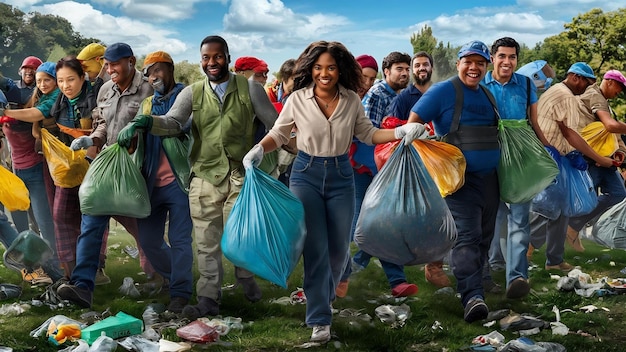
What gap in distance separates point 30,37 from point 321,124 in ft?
158

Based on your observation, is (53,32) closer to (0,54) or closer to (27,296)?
(0,54)

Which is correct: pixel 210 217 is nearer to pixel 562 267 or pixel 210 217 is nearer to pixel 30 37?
pixel 562 267

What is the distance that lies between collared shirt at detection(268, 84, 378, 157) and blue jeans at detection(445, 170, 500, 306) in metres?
0.90

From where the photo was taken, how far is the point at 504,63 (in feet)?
18.9

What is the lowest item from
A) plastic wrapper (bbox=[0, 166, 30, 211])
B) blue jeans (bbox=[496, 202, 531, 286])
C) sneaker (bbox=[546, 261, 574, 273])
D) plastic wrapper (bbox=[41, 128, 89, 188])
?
sneaker (bbox=[546, 261, 574, 273])

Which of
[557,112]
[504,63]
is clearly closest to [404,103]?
[504,63]

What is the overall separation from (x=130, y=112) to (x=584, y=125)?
390cm

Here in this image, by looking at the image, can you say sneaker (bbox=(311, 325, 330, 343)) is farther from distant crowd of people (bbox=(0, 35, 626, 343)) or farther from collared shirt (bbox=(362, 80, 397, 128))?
collared shirt (bbox=(362, 80, 397, 128))

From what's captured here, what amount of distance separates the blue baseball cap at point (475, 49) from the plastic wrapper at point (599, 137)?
2.39 m

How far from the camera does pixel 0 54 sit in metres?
44.6

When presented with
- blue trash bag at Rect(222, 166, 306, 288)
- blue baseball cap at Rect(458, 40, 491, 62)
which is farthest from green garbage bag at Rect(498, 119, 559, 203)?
blue trash bag at Rect(222, 166, 306, 288)

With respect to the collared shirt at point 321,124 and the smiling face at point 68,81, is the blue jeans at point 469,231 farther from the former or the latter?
the smiling face at point 68,81

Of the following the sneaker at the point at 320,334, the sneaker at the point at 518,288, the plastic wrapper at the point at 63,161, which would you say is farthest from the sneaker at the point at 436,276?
the plastic wrapper at the point at 63,161

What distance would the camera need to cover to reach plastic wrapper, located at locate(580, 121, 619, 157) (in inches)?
282
